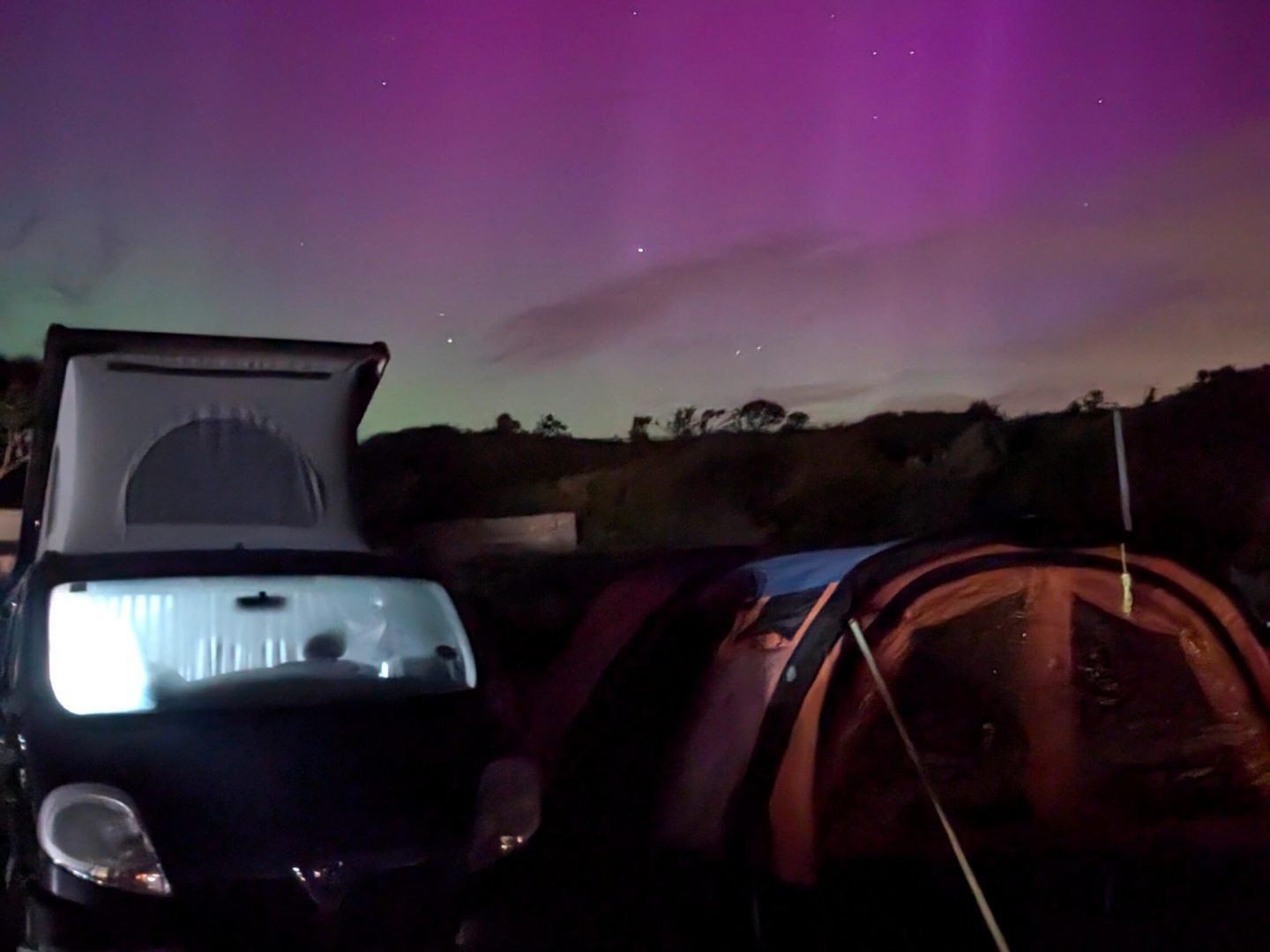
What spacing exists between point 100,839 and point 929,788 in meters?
3.06

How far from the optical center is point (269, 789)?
348 cm

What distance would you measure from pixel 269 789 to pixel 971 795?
2930 millimetres

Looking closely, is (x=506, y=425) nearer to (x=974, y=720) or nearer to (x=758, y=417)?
(x=758, y=417)

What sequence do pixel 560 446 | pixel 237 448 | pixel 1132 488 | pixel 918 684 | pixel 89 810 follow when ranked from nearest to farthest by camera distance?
pixel 89 810
pixel 918 684
pixel 237 448
pixel 1132 488
pixel 560 446

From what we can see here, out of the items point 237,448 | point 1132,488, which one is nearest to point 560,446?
point 1132,488

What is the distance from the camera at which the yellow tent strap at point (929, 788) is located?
447cm

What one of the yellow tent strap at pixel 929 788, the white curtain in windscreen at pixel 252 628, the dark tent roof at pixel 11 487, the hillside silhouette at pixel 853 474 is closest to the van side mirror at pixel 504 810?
the white curtain in windscreen at pixel 252 628

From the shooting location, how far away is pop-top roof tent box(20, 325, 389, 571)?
4.98 meters

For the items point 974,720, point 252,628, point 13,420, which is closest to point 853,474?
point 13,420

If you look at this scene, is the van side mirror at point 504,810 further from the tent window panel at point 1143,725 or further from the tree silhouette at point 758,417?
the tree silhouette at point 758,417

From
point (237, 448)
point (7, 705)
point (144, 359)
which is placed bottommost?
point (7, 705)

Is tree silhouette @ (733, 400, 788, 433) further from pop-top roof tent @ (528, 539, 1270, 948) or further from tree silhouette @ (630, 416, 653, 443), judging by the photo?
pop-top roof tent @ (528, 539, 1270, 948)

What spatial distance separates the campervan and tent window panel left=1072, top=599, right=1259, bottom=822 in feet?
8.50

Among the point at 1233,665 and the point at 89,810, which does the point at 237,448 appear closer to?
the point at 89,810
